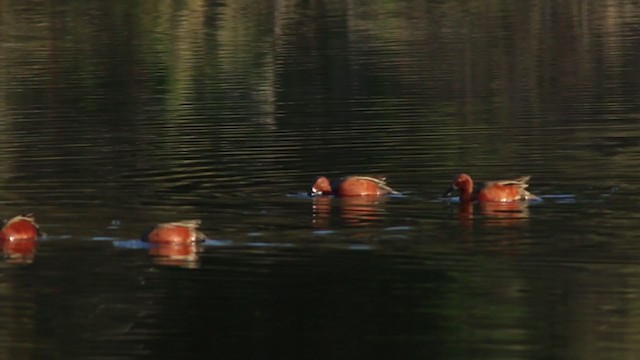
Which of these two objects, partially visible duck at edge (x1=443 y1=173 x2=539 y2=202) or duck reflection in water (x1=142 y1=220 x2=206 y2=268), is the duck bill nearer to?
partially visible duck at edge (x1=443 y1=173 x2=539 y2=202)

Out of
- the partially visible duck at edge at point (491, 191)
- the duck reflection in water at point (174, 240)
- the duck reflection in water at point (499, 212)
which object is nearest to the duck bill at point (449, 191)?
the partially visible duck at edge at point (491, 191)

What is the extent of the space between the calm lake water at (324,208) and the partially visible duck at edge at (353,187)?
0.25 meters

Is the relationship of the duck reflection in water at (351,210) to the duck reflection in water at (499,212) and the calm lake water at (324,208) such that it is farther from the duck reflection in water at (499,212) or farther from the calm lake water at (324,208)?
the duck reflection in water at (499,212)

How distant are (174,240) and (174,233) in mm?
82

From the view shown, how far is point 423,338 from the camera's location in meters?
14.2

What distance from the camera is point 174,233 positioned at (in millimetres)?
17578

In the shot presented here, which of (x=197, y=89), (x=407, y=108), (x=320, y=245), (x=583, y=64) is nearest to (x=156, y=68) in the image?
(x=197, y=89)

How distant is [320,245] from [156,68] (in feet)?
82.3

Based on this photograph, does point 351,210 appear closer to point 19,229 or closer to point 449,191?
point 449,191

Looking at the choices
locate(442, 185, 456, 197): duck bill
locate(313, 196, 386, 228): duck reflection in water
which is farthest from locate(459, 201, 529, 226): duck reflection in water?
locate(313, 196, 386, 228): duck reflection in water

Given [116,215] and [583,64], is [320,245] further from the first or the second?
[583,64]

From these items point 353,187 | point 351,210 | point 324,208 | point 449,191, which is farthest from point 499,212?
point 353,187

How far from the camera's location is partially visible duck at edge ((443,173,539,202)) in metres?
19.6

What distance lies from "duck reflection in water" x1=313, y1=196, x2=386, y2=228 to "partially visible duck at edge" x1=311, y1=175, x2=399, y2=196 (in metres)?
0.09
